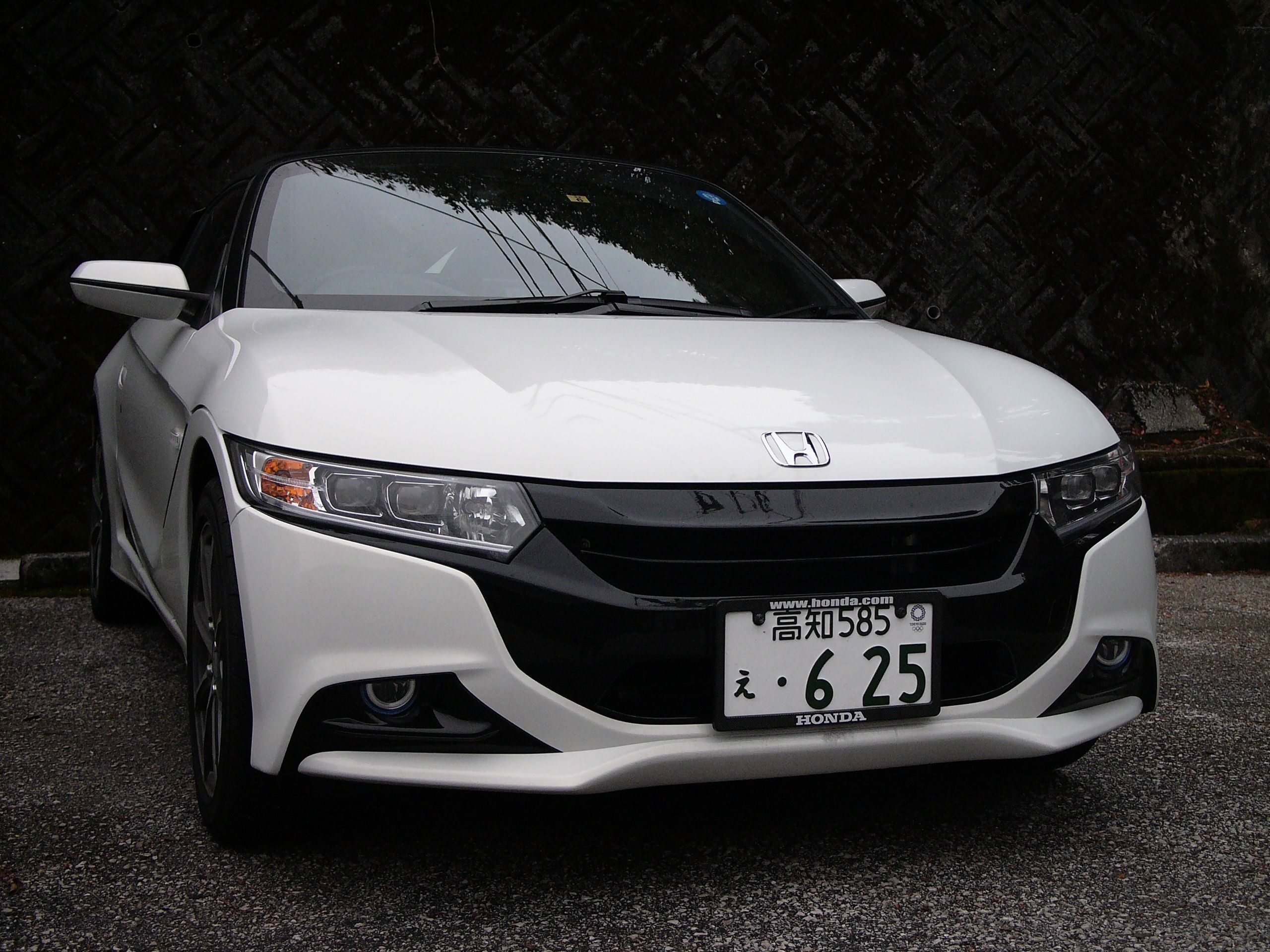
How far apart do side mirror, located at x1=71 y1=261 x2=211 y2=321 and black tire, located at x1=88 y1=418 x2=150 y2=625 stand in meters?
0.99

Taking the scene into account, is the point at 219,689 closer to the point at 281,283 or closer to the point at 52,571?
the point at 281,283

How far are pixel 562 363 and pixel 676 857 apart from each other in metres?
0.84

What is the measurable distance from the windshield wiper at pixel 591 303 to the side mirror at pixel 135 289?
0.59 m

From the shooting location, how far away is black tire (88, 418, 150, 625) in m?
3.80

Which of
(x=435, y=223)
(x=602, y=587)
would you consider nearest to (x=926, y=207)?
(x=435, y=223)

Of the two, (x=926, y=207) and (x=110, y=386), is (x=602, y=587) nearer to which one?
(x=110, y=386)

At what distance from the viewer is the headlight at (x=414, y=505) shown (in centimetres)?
187

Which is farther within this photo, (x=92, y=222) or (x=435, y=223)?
(x=92, y=222)

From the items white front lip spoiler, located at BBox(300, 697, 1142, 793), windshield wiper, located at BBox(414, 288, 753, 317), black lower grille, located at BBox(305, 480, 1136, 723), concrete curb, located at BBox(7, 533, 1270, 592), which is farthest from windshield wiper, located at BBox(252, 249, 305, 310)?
concrete curb, located at BBox(7, 533, 1270, 592)

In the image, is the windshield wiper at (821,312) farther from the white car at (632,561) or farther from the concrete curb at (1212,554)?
the concrete curb at (1212,554)

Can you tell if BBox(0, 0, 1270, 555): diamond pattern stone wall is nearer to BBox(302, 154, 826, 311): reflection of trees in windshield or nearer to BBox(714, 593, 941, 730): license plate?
BBox(302, 154, 826, 311): reflection of trees in windshield

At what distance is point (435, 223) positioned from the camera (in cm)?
292

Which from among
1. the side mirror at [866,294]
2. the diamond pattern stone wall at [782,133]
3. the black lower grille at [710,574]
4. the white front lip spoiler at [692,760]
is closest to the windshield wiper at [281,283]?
the black lower grille at [710,574]

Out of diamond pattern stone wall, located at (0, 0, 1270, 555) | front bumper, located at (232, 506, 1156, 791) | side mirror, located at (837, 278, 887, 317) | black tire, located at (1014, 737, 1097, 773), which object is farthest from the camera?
diamond pattern stone wall, located at (0, 0, 1270, 555)
